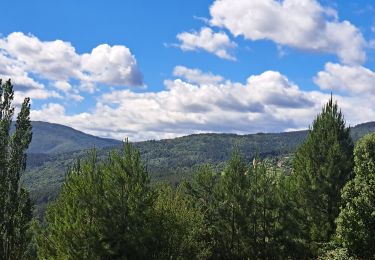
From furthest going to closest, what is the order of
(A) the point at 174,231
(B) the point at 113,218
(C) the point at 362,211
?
(A) the point at 174,231 < (C) the point at 362,211 < (B) the point at 113,218

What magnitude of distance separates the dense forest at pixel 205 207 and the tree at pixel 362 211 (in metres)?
0.08

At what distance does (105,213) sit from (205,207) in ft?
64.4

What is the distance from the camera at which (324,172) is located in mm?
44031

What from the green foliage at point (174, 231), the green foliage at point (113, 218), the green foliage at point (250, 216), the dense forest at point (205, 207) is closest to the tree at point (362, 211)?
the dense forest at point (205, 207)

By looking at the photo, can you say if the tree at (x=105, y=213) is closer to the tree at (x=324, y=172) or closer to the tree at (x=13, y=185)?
the tree at (x=13, y=185)

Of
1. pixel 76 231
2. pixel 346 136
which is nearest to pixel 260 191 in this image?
pixel 346 136

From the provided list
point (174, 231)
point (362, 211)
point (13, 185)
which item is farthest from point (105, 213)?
point (362, 211)

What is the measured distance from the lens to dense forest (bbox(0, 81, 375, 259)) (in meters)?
34.7

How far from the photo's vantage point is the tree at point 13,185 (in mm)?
45000

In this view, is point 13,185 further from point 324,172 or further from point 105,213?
point 324,172

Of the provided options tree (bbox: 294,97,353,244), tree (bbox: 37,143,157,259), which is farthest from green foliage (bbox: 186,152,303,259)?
tree (bbox: 37,143,157,259)

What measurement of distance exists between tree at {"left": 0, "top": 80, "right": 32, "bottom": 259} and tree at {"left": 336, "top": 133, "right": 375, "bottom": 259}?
32376 mm

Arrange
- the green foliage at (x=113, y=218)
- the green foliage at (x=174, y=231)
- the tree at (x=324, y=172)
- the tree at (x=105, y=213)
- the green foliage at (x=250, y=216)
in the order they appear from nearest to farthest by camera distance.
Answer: the tree at (x=105, y=213)
the green foliage at (x=113, y=218)
the green foliage at (x=174, y=231)
the tree at (x=324, y=172)
the green foliage at (x=250, y=216)

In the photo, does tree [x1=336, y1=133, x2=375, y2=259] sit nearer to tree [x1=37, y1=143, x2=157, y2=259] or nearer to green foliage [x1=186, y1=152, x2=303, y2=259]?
green foliage [x1=186, y1=152, x2=303, y2=259]
